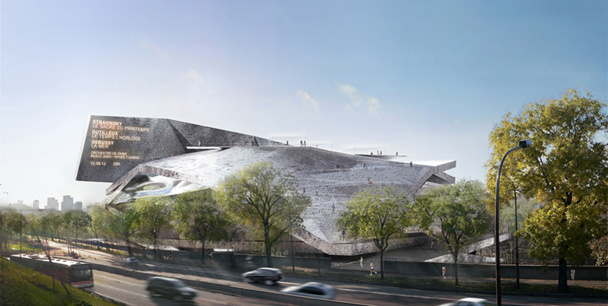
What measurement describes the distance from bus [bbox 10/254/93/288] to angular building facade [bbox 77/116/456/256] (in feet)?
87.6

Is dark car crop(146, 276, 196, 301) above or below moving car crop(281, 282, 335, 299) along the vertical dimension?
above

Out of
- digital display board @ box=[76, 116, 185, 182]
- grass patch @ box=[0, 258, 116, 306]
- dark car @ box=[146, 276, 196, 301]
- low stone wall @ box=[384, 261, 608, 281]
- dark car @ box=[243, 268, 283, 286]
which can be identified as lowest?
low stone wall @ box=[384, 261, 608, 281]

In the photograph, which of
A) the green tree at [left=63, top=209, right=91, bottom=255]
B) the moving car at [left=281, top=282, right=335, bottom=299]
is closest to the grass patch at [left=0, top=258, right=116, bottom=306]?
the green tree at [left=63, top=209, right=91, bottom=255]

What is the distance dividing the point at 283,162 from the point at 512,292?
36.6m

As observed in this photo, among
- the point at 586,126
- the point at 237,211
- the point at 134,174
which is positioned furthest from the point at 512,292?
the point at 134,174

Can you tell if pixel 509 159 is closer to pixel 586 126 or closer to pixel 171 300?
pixel 586 126

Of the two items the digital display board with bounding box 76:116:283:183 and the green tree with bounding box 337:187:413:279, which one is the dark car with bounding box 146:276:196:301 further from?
the digital display board with bounding box 76:116:283:183

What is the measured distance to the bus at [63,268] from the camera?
47.1 feet

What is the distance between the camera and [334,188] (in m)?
50.7

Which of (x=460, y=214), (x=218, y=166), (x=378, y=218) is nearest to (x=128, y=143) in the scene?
(x=218, y=166)

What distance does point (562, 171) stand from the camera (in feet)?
82.1

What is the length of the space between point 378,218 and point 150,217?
1843cm

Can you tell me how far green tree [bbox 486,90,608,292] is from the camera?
24719mm

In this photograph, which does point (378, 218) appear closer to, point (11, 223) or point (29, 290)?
point (11, 223)
